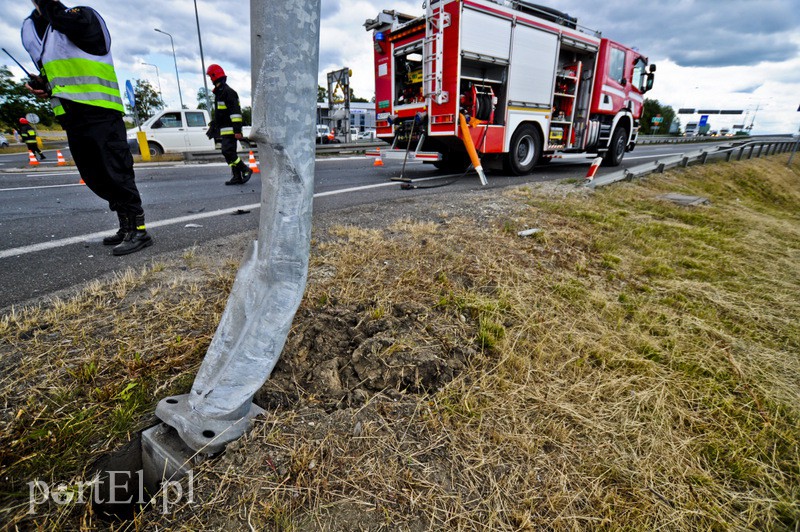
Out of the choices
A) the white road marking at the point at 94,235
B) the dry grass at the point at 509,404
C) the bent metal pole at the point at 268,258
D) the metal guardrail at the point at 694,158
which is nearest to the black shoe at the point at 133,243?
the white road marking at the point at 94,235

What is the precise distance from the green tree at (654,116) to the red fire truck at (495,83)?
2811 inches

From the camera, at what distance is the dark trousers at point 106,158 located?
274 centimetres

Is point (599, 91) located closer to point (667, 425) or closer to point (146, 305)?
point (667, 425)

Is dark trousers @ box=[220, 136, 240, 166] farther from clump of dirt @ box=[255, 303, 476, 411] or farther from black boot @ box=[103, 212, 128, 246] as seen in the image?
clump of dirt @ box=[255, 303, 476, 411]

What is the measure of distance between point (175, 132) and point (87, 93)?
12390mm

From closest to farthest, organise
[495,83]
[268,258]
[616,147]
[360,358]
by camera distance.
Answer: [268,258]
[360,358]
[495,83]
[616,147]

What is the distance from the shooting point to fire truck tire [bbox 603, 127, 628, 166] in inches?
410

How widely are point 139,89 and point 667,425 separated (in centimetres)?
5268

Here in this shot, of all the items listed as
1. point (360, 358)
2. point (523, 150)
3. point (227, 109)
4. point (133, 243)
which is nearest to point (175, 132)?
point (227, 109)

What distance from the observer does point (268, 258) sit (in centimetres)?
120

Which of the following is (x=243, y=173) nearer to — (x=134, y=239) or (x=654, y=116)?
(x=134, y=239)

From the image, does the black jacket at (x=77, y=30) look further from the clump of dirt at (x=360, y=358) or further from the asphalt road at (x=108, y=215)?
the clump of dirt at (x=360, y=358)

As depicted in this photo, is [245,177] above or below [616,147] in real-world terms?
below

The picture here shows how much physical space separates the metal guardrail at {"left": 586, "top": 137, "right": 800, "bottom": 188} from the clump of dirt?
5710mm
